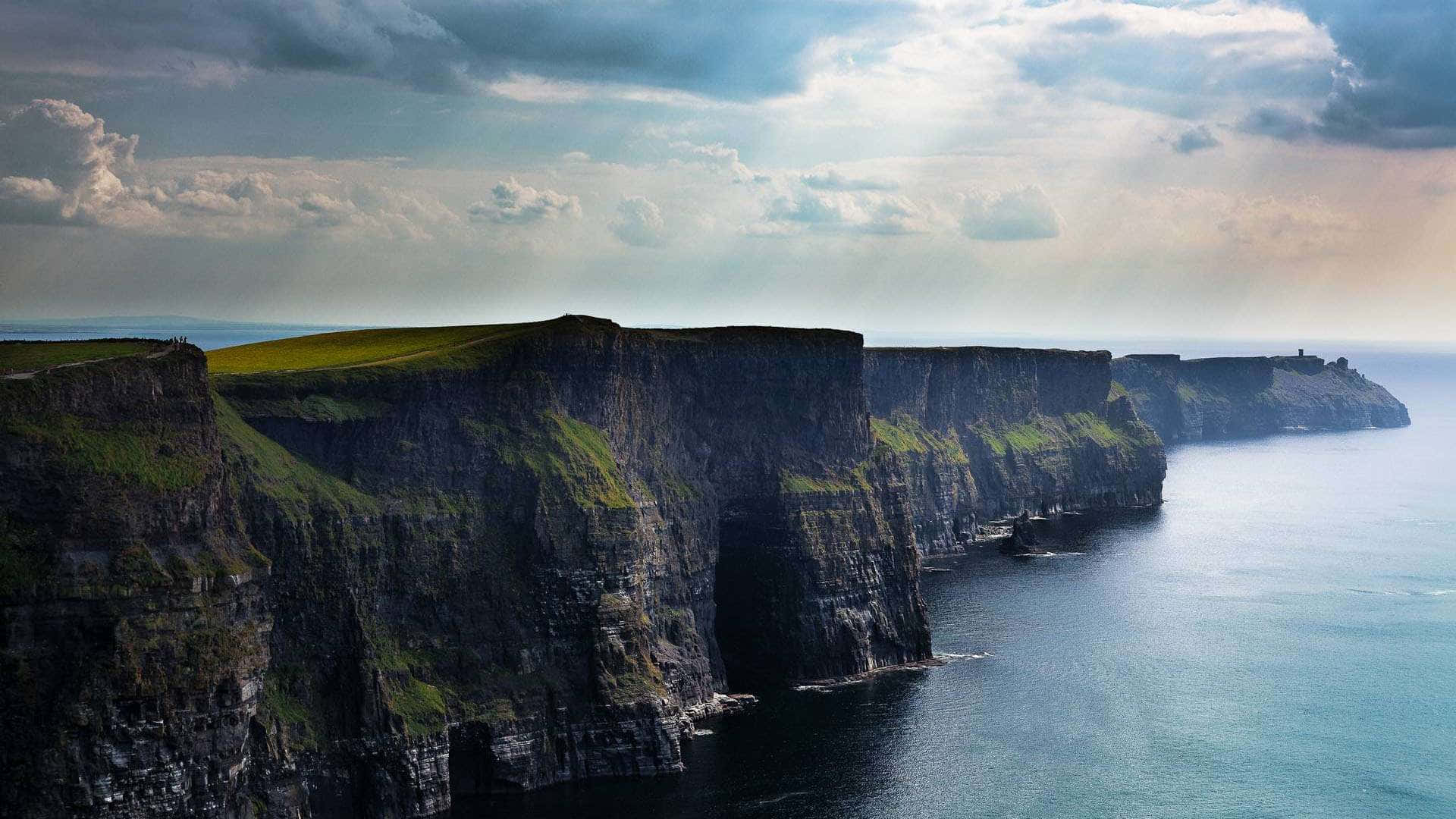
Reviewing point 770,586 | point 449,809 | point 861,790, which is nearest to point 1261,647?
point 770,586

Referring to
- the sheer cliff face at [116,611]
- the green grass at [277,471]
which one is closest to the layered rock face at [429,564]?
the sheer cliff face at [116,611]

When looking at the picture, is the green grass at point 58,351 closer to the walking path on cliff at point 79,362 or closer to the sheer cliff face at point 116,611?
the walking path on cliff at point 79,362

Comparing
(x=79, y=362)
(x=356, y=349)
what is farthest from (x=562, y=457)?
(x=79, y=362)

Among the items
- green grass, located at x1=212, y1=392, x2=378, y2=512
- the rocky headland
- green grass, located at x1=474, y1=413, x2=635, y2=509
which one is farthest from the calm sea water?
green grass, located at x1=212, y1=392, x2=378, y2=512

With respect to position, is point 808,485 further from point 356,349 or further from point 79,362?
point 79,362

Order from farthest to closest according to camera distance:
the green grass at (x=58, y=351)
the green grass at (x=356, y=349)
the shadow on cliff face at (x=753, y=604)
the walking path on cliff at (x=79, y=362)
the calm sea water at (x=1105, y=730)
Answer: the shadow on cliff face at (x=753, y=604) → the green grass at (x=356, y=349) → the calm sea water at (x=1105, y=730) → the green grass at (x=58, y=351) → the walking path on cliff at (x=79, y=362)

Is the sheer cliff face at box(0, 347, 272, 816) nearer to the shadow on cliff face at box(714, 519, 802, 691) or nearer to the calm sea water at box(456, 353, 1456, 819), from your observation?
the calm sea water at box(456, 353, 1456, 819)

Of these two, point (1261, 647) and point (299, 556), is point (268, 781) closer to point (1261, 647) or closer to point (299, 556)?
point (299, 556)
